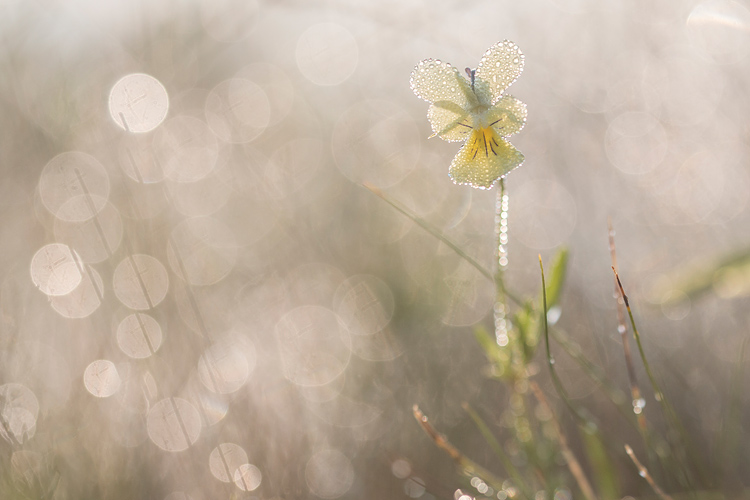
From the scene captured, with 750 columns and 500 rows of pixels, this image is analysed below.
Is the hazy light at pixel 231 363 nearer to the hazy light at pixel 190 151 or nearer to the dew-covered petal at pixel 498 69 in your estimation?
the hazy light at pixel 190 151

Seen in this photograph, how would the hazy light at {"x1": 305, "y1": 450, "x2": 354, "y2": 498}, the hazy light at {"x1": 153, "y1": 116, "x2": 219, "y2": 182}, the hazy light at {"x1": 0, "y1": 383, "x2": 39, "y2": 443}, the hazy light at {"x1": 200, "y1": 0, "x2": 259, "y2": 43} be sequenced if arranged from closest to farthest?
the hazy light at {"x1": 0, "y1": 383, "x2": 39, "y2": 443} < the hazy light at {"x1": 305, "y1": 450, "x2": 354, "y2": 498} < the hazy light at {"x1": 200, "y1": 0, "x2": 259, "y2": 43} < the hazy light at {"x1": 153, "y1": 116, "x2": 219, "y2": 182}

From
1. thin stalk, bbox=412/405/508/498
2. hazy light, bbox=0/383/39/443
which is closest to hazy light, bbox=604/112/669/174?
thin stalk, bbox=412/405/508/498

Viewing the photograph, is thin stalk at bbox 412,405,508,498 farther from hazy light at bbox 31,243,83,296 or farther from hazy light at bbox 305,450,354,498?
hazy light at bbox 31,243,83,296

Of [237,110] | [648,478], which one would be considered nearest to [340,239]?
[237,110]

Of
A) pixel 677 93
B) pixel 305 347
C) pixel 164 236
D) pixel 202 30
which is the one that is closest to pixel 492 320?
pixel 305 347

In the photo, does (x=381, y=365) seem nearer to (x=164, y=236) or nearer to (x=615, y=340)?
(x=615, y=340)

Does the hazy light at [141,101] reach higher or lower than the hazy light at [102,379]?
higher

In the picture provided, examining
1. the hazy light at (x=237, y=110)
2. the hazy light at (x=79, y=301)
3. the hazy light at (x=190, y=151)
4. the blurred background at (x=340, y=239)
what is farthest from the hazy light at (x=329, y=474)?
the hazy light at (x=237, y=110)
